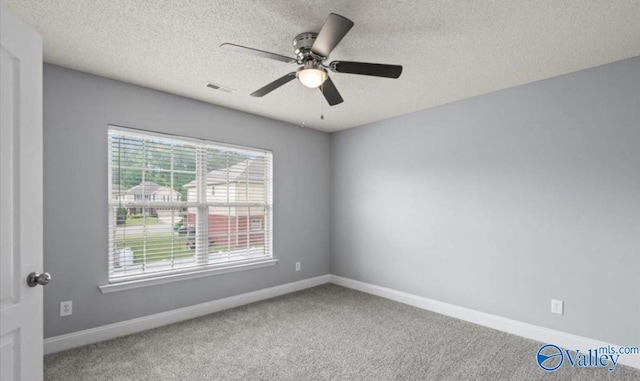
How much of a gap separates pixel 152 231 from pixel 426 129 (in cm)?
331

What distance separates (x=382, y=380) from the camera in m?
2.24

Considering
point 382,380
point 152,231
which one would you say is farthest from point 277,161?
point 382,380

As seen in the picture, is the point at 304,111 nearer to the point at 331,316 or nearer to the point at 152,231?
the point at 152,231

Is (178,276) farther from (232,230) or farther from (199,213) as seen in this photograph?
(232,230)

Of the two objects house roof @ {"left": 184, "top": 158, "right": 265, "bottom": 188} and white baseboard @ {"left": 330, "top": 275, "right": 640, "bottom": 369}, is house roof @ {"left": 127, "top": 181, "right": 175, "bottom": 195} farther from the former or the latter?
white baseboard @ {"left": 330, "top": 275, "right": 640, "bottom": 369}

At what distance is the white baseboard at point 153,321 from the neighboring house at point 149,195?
1051mm

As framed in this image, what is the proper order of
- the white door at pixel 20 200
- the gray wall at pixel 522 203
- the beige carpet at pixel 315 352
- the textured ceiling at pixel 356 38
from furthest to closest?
the gray wall at pixel 522 203, the beige carpet at pixel 315 352, the textured ceiling at pixel 356 38, the white door at pixel 20 200

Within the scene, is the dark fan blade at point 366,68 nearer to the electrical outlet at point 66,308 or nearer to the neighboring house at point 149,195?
the neighboring house at point 149,195

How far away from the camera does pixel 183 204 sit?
3.37 meters

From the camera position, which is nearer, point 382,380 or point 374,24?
point 374,24

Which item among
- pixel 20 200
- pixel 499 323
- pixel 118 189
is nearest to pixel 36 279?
pixel 20 200

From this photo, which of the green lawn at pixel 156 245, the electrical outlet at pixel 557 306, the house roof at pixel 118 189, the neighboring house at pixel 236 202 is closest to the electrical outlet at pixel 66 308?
the green lawn at pixel 156 245

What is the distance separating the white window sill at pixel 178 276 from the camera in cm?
287

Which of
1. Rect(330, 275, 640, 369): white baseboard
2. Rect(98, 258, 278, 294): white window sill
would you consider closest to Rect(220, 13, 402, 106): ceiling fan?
Rect(98, 258, 278, 294): white window sill
